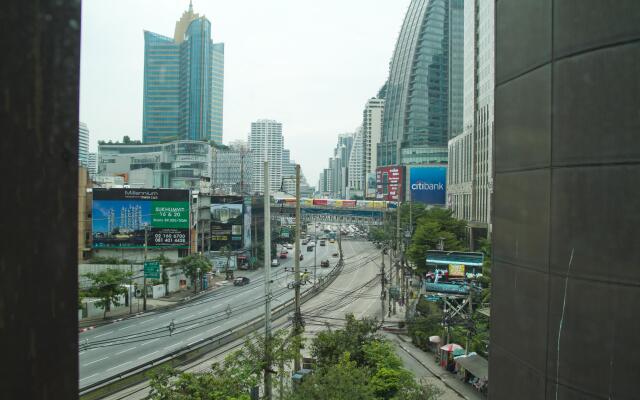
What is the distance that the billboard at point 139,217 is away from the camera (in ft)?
138

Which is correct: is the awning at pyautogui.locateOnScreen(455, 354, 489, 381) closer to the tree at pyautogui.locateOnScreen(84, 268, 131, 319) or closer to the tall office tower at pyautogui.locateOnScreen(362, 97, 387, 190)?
the tree at pyautogui.locateOnScreen(84, 268, 131, 319)

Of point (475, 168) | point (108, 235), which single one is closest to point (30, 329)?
point (108, 235)

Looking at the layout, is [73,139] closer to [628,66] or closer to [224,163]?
[628,66]

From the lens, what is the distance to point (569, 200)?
15.1 ft

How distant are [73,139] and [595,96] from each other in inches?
176

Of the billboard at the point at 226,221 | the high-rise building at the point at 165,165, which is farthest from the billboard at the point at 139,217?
the high-rise building at the point at 165,165

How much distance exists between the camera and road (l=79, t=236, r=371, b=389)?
19156 millimetres

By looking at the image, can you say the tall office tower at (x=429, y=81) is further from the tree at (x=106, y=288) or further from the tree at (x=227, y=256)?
the tree at (x=106, y=288)

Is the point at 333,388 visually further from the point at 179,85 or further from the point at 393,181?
the point at 179,85

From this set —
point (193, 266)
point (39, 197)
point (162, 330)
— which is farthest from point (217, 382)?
point (193, 266)

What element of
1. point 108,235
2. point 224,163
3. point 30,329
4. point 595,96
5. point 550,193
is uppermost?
point 224,163

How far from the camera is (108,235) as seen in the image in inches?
1682

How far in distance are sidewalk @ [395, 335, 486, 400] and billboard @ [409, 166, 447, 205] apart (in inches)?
2160

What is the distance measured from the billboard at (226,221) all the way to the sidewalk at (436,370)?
29.1 metres
